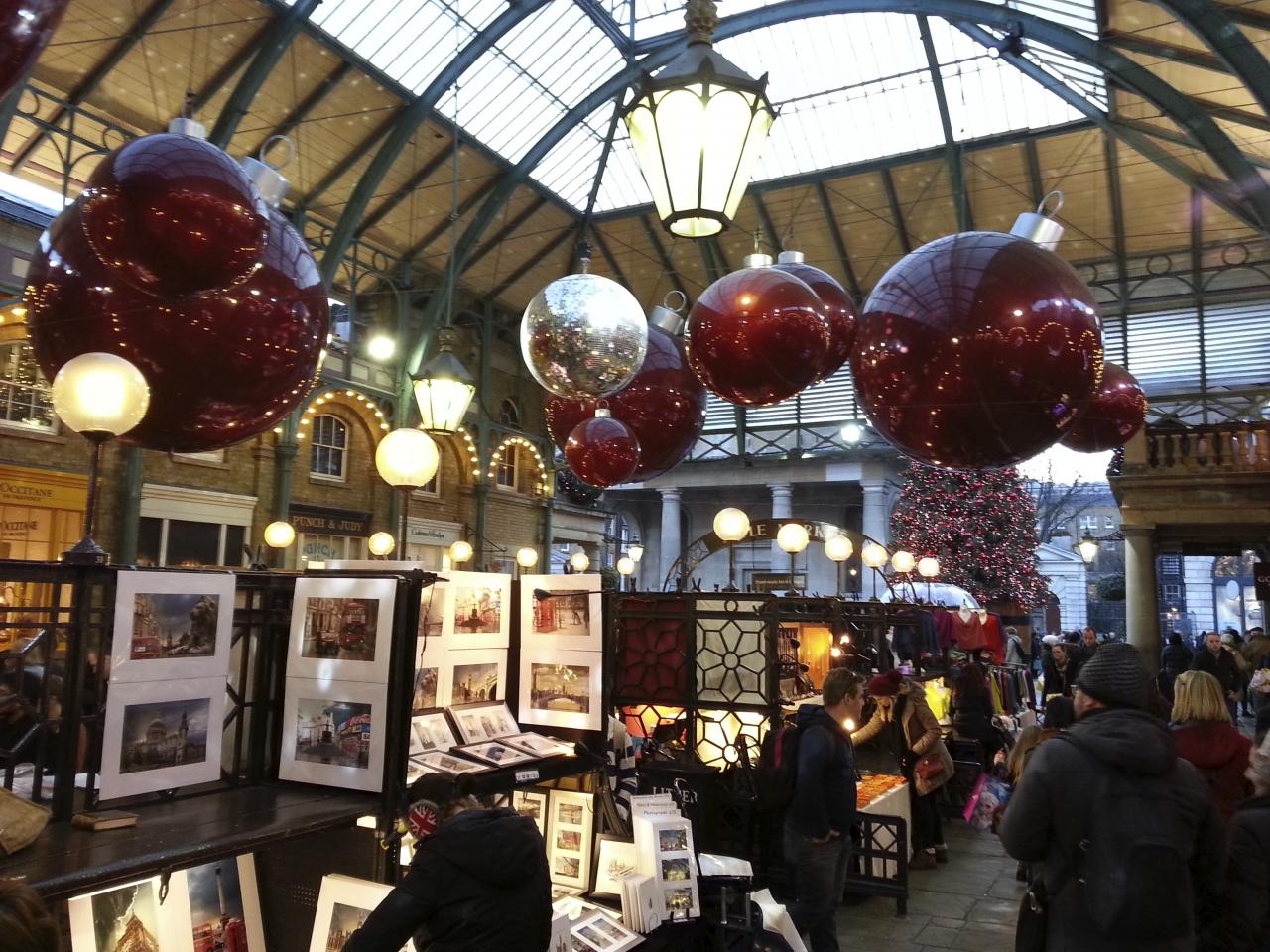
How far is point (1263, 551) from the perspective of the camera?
12586 mm

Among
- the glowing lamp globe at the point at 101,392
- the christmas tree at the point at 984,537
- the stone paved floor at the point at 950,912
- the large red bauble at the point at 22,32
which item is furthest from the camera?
the christmas tree at the point at 984,537

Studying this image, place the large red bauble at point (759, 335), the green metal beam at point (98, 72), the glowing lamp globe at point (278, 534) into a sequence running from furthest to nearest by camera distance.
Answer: the glowing lamp globe at point (278, 534) < the green metal beam at point (98, 72) < the large red bauble at point (759, 335)

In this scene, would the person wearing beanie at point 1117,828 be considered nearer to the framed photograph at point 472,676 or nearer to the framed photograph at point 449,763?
the framed photograph at point 449,763

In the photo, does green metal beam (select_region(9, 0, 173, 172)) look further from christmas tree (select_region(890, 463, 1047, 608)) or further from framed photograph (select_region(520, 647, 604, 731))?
christmas tree (select_region(890, 463, 1047, 608))

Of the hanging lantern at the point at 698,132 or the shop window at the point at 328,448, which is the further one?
the shop window at the point at 328,448

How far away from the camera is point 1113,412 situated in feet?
11.2

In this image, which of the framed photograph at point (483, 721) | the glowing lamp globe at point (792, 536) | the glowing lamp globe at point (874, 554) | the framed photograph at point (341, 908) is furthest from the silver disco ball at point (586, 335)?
the glowing lamp globe at point (874, 554)

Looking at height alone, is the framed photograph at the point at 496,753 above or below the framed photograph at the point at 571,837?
above

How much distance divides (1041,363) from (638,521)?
26.5m

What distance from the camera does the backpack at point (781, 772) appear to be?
4082 millimetres

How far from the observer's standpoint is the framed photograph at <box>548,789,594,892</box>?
3.62 m

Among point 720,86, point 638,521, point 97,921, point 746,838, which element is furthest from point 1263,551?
point 638,521

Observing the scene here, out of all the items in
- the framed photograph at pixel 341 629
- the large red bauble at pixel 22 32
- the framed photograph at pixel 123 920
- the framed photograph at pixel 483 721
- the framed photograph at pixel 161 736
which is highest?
the large red bauble at pixel 22 32

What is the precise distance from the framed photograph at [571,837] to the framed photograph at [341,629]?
1.47m
